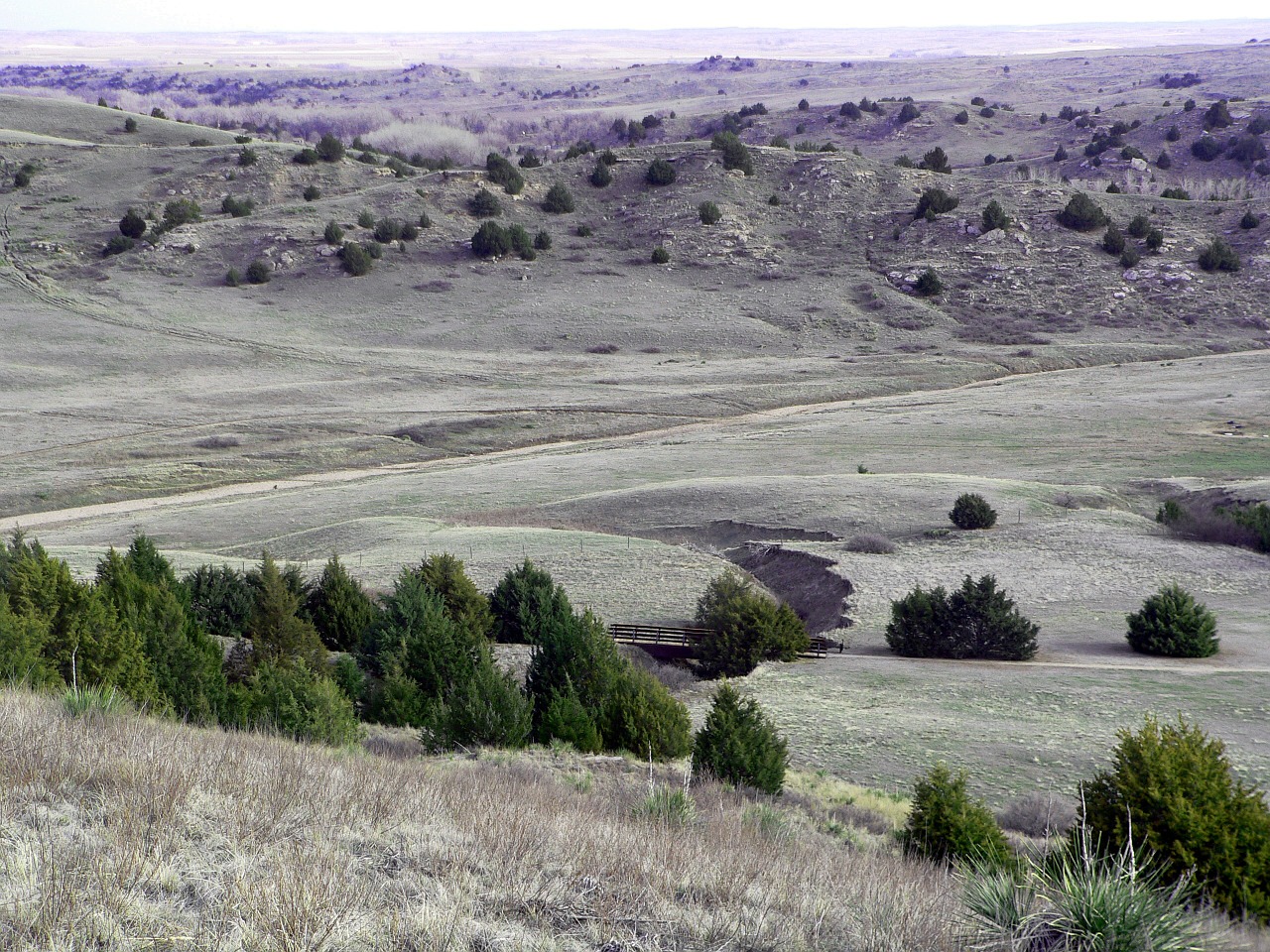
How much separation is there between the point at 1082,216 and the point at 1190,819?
5986 centimetres

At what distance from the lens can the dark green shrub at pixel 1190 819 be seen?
6969 mm

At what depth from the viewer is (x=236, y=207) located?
61875mm

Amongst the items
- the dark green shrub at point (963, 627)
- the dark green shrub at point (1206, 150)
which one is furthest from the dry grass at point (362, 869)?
the dark green shrub at point (1206, 150)

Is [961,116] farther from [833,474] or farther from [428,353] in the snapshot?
[833,474]

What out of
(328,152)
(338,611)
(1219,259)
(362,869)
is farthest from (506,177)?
(362,869)

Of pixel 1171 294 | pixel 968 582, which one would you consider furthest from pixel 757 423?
pixel 1171 294

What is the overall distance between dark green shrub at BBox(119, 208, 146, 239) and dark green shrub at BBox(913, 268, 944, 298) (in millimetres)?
42750

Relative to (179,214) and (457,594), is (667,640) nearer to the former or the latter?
(457,594)

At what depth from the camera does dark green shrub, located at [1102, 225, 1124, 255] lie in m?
58.3

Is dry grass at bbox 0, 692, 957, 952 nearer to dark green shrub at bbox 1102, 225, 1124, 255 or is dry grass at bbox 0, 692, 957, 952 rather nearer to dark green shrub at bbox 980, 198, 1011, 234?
dark green shrub at bbox 1102, 225, 1124, 255

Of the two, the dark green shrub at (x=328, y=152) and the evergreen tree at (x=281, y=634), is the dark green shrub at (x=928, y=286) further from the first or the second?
the evergreen tree at (x=281, y=634)

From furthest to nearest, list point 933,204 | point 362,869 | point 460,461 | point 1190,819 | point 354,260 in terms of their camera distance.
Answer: point 933,204 → point 354,260 → point 460,461 → point 1190,819 → point 362,869

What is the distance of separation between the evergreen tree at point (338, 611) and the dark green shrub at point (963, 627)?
894 cm

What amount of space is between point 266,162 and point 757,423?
139ft
